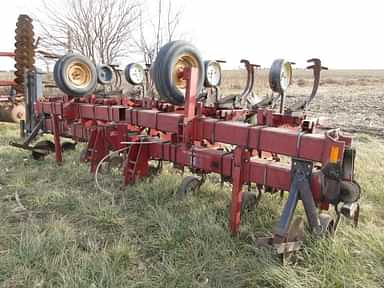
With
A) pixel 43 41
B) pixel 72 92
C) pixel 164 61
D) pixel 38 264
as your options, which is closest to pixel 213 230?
pixel 38 264

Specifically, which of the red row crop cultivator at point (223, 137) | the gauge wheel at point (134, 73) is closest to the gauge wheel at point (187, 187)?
the red row crop cultivator at point (223, 137)

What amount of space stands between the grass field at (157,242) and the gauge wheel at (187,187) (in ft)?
0.37

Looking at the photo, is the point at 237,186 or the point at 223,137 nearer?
the point at 237,186

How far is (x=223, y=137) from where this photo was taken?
10.7ft

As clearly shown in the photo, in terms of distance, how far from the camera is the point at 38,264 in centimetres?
268

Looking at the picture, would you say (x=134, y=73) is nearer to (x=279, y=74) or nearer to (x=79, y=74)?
(x=79, y=74)

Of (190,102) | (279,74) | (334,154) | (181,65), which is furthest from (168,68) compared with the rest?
(334,154)

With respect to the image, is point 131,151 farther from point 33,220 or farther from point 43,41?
point 43,41

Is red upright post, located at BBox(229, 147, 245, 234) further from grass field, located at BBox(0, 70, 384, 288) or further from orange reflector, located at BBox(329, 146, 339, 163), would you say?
orange reflector, located at BBox(329, 146, 339, 163)

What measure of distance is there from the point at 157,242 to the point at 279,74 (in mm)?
2063

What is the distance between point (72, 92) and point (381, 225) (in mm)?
4527

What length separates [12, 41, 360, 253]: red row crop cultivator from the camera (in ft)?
8.95

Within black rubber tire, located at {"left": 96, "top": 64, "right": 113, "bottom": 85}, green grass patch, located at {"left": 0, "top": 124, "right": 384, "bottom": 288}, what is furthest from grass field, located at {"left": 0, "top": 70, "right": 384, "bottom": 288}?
black rubber tire, located at {"left": 96, "top": 64, "right": 113, "bottom": 85}

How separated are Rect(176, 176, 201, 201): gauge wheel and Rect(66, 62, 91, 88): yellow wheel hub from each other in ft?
8.89
